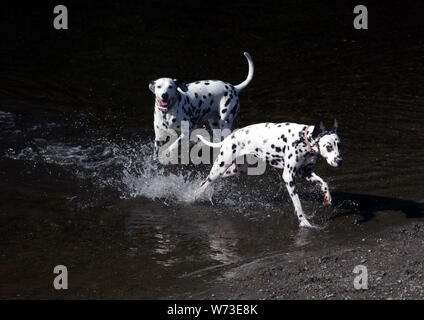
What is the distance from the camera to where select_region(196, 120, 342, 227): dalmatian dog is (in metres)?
10.6

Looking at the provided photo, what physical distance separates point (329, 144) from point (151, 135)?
14.5 feet

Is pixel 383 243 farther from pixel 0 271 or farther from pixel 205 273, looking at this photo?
pixel 0 271

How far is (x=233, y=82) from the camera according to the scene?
16578 millimetres

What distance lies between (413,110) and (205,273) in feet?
23.9

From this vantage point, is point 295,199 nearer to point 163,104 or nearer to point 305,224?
point 305,224

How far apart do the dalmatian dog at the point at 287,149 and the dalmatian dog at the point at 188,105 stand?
104cm

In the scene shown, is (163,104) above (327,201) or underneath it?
above

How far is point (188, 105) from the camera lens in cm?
1244

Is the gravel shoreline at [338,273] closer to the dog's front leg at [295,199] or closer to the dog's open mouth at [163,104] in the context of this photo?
the dog's front leg at [295,199]

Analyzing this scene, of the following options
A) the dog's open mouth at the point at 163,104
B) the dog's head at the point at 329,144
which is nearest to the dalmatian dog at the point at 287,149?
the dog's head at the point at 329,144

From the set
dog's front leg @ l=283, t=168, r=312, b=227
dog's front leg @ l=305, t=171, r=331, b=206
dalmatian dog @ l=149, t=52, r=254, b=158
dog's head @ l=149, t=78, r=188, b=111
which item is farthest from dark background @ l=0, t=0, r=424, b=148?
dog's front leg @ l=283, t=168, r=312, b=227

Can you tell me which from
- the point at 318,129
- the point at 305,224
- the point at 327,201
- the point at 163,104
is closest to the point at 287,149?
the point at 318,129

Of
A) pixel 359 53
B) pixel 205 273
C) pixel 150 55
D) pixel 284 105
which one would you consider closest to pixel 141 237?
A: pixel 205 273

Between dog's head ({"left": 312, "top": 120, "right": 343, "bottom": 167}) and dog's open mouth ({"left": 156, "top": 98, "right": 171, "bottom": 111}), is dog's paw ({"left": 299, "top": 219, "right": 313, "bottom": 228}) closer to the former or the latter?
dog's head ({"left": 312, "top": 120, "right": 343, "bottom": 167})
